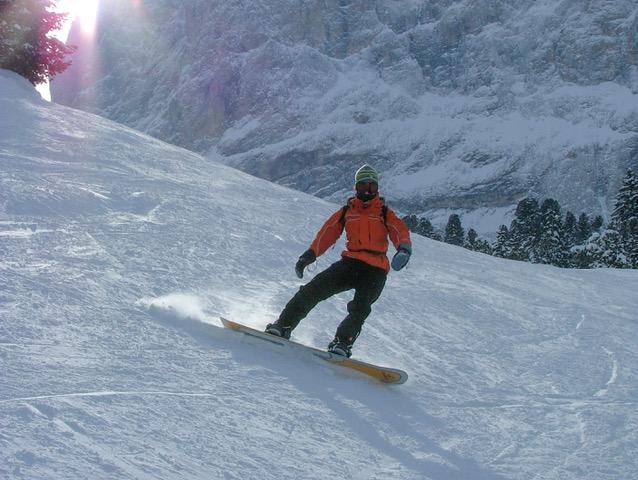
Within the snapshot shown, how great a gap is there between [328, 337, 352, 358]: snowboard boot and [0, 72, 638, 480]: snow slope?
201 millimetres

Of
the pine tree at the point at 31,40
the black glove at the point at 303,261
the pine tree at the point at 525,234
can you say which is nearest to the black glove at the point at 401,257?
the black glove at the point at 303,261

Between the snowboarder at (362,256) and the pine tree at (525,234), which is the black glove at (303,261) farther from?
the pine tree at (525,234)

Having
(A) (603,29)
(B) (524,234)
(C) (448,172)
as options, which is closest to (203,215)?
(B) (524,234)

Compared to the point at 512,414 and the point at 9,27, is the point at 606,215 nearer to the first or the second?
the point at 9,27

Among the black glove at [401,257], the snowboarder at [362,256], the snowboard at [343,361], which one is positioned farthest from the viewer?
the snowboarder at [362,256]

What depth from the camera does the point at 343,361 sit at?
5.65 metres

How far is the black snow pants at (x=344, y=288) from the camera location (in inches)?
245

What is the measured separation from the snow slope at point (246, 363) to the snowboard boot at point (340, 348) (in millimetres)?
201

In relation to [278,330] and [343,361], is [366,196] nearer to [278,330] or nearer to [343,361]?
[278,330]

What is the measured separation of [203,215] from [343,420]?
6.75 metres

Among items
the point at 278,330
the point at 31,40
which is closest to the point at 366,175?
the point at 278,330

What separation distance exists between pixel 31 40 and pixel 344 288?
1915 cm

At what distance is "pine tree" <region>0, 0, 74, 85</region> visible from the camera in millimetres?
21828

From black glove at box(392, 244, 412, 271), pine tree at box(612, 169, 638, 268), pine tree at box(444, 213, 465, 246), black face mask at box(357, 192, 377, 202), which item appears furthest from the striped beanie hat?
pine tree at box(444, 213, 465, 246)
